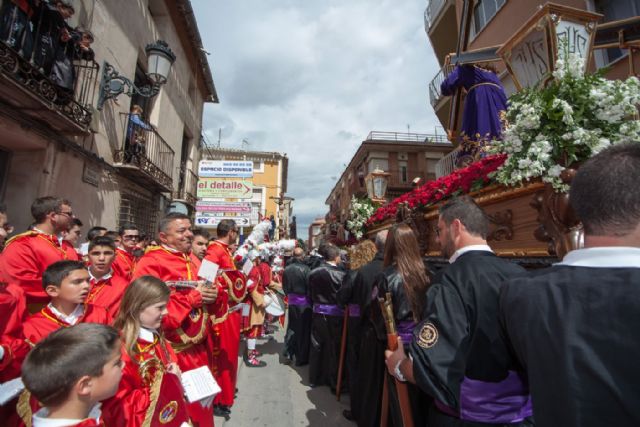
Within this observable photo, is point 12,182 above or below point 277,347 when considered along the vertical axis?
above

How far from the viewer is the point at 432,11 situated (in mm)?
14406

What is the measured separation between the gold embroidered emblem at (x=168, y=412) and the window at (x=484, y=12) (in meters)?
12.6

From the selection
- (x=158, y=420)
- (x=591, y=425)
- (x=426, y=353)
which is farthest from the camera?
(x=158, y=420)

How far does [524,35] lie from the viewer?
9.98 feet

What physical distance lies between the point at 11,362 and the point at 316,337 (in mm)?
3854

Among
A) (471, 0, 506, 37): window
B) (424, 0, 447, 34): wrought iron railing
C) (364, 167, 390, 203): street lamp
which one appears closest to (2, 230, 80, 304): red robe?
(364, 167, 390, 203): street lamp

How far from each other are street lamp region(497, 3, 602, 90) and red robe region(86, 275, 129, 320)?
13.7 ft

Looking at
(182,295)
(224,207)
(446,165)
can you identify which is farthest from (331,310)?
(224,207)

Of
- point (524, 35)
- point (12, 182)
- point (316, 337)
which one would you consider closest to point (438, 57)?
point (524, 35)

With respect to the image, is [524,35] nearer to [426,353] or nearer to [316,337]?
[426,353]

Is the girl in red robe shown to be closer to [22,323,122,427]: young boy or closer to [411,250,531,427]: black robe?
[22,323,122,427]: young boy

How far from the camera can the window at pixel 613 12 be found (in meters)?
6.43

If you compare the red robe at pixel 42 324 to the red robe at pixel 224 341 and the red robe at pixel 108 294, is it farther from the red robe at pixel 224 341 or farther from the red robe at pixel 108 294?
the red robe at pixel 224 341

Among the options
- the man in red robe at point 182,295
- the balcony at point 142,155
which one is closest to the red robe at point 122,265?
the man in red robe at point 182,295
